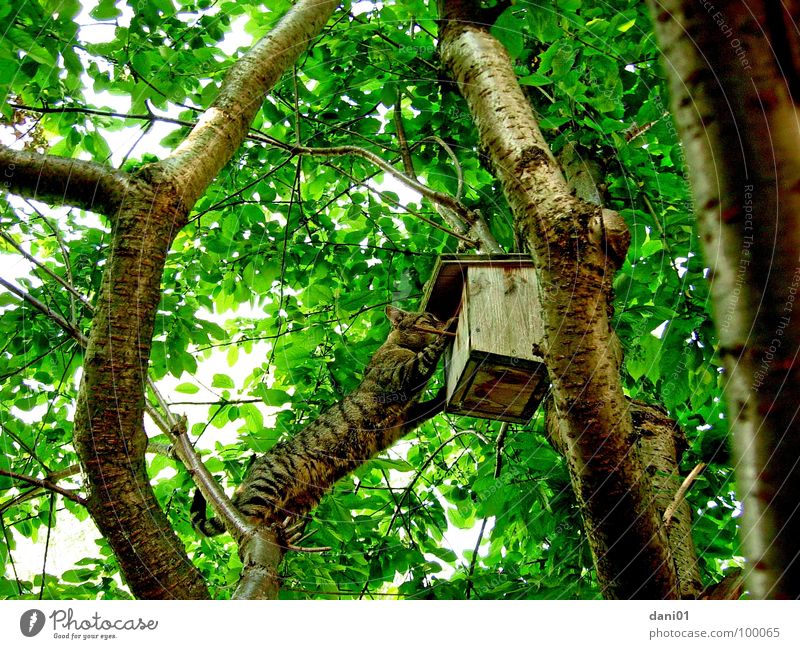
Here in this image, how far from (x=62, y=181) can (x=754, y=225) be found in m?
1.54

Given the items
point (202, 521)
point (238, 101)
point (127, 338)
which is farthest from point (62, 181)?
point (202, 521)

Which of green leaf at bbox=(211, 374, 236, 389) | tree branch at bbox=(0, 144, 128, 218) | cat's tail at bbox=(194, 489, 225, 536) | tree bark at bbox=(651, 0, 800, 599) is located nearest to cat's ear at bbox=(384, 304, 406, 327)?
green leaf at bbox=(211, 374, 236, 389)

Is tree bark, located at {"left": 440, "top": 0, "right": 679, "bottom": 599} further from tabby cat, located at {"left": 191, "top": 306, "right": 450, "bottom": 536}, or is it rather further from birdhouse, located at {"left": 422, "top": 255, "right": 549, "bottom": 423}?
tabby cat, located at {"left": 191, "top": 306, "right": 450, "bottom": 536}

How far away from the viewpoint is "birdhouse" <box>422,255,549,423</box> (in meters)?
2.22

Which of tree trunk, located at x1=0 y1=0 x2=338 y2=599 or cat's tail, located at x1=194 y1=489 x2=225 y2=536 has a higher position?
tree trunk, located at x1=0 y1=0 x2=338 y2=599

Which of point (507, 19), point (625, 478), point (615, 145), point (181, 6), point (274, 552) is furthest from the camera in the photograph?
point (181, 6)

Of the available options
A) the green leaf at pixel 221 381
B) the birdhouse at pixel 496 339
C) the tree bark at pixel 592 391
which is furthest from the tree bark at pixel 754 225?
the green leaf at pixel 221 381

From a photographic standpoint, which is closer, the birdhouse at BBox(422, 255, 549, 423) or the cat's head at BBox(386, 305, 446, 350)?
the birdhouse at BBox(422, 255, 549, 423)

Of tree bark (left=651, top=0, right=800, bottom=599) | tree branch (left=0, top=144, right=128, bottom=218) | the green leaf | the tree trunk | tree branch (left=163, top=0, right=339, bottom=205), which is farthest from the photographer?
the green leaf

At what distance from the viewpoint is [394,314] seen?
9.45 feet
